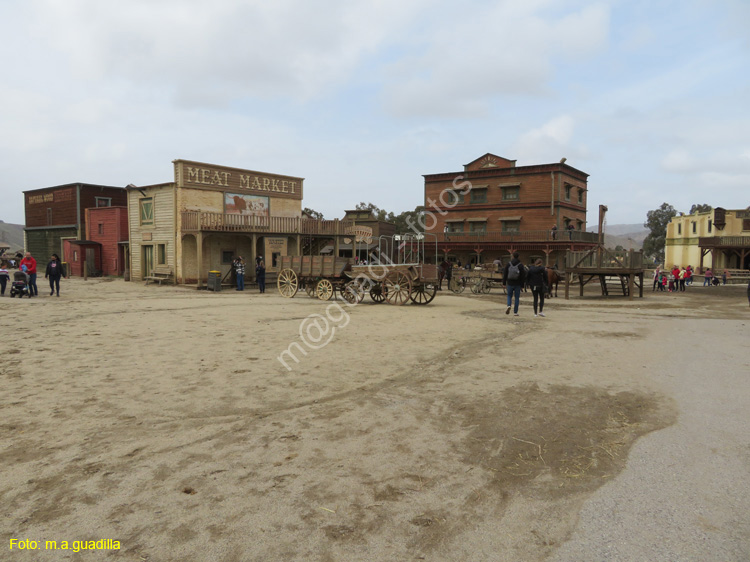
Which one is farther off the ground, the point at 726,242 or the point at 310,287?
the point at 726,242

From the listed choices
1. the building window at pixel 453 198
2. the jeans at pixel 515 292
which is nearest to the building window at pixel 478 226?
the building window at pixel 453 198

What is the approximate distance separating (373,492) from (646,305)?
58.8 feet

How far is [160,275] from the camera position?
27.9m

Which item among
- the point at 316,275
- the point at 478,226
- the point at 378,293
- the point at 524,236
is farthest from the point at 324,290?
Result: the point at 478,226

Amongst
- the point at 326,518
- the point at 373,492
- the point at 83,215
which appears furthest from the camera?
the point at 83,215

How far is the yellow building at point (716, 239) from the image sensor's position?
4488cm

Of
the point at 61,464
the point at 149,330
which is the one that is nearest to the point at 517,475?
the point at 61,464

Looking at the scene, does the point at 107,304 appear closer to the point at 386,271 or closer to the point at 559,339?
the point at 386,271

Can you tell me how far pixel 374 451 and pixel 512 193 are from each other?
4181 centimetres

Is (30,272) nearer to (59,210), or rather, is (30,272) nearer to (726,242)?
(59,210)

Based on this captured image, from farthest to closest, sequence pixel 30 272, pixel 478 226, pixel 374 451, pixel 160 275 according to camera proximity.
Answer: pixel 478 226 < pixel 160 275 < pixel 30 272 < pixel 374 451

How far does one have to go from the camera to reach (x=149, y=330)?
10273mm

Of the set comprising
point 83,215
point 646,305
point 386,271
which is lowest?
point 646,305

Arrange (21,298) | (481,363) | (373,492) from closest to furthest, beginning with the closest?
(373,492) < (481,363) < (21,298)
